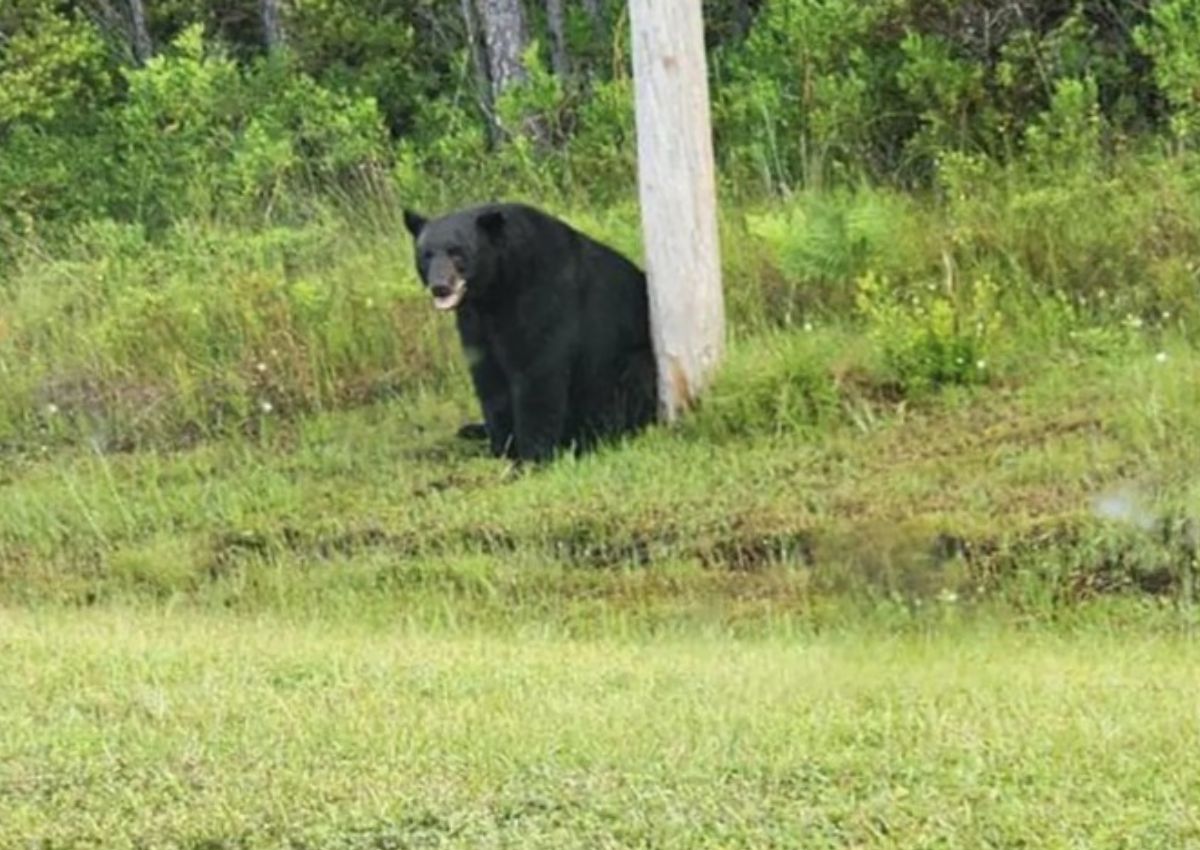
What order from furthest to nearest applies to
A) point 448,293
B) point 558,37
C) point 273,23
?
point 273,23 < point 558,37 < point 448,293

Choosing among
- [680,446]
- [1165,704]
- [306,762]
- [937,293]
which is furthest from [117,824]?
[937,293]

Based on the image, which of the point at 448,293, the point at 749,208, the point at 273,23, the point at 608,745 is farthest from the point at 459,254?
the point at 273,23

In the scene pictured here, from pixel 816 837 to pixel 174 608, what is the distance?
4593 millimetres

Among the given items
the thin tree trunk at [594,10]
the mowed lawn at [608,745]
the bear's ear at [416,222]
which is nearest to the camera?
the mowed lawn at [608,745]

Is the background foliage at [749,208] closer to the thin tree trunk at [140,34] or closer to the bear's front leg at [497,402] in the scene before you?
the bear's front leg at [497,402]

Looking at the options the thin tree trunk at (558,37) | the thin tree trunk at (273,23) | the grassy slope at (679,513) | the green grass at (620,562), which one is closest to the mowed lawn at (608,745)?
the green grass at (620,562)

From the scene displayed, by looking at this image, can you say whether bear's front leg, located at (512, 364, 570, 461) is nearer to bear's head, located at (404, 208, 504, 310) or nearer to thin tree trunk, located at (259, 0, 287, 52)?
bear's head, located at (404, 208, 504, 310)

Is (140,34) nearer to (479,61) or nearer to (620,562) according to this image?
(479,61)

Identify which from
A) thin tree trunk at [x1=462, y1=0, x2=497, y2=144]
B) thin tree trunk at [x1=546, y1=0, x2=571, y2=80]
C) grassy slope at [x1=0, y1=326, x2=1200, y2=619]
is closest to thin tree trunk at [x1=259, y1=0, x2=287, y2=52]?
thin tree trunk at [x1=462, y1=0, x2=497, y2=144]

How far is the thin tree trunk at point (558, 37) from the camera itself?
17328 mm

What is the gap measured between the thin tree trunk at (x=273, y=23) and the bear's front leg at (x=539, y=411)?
9.99 m

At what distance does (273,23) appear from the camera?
1919 centimetres

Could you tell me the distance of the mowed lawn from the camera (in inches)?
177

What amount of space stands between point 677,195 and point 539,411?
4.13ft
